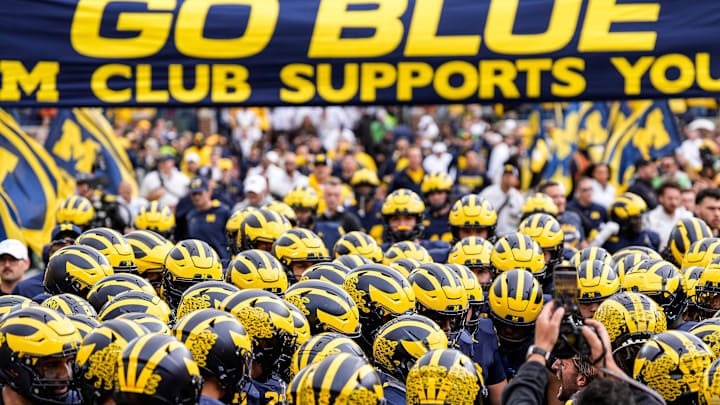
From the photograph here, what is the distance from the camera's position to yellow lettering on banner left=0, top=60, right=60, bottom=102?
969cm

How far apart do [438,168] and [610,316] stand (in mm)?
12726

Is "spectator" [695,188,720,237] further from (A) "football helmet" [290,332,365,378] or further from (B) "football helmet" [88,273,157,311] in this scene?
(A) "football helmet" [290,332,365,378]

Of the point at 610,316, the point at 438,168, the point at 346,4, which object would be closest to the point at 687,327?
the point at 610,316

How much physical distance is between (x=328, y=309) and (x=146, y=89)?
455 cm

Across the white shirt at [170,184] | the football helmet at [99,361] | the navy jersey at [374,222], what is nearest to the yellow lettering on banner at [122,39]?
the navy jersey at [374,222]

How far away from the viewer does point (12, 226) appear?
1143 cm

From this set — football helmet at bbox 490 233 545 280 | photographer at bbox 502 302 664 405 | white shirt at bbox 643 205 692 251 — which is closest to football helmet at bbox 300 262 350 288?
football helmet at bbox 490 233 545 280

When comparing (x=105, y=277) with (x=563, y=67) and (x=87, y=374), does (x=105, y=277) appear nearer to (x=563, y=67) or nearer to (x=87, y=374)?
(x=87, y=374)

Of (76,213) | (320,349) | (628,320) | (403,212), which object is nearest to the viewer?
(320,349)

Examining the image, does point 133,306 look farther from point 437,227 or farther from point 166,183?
point 166,183

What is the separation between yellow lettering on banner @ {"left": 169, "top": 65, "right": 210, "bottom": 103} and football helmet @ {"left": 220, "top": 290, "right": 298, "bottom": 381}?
4.47m

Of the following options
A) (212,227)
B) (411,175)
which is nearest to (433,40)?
(212,227)

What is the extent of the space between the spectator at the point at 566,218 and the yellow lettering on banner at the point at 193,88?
4873 mm

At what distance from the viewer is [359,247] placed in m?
9.06
